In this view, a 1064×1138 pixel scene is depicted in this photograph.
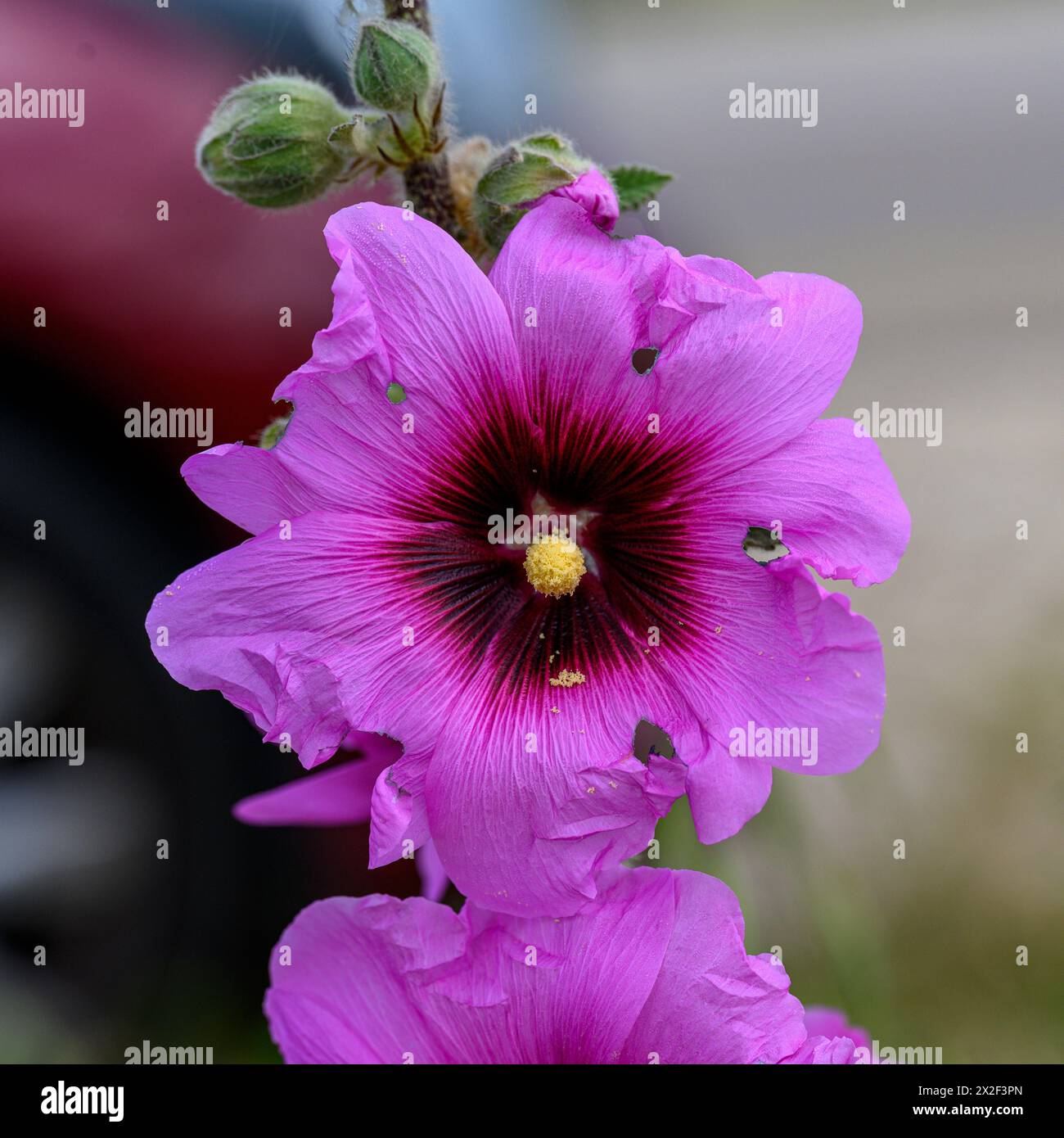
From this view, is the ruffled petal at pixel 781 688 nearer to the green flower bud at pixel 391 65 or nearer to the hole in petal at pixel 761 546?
the hole in petal at pixel 761 546

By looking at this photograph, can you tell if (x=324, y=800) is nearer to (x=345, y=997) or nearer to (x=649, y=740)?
(x=345, y=997)

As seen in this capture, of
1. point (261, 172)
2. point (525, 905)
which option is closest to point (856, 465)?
point (525, 905)

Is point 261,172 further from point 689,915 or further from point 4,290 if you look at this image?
point 4,290

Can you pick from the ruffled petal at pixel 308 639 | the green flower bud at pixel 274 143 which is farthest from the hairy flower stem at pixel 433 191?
the ruffled petal at pixel 308 639

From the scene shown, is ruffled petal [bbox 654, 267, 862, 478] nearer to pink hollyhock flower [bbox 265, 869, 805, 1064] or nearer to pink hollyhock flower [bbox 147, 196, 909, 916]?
pink hollyhock flower [bbox 147, 196, 909, 916]

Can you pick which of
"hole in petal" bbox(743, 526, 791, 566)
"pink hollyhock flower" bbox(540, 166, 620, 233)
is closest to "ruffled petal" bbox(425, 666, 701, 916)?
"hole in petal" bbox(743, 526, 791, 566)

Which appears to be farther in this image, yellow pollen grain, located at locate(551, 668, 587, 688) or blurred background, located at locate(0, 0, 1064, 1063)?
blurred background, located at locate(0, 0, 1064, 1063)

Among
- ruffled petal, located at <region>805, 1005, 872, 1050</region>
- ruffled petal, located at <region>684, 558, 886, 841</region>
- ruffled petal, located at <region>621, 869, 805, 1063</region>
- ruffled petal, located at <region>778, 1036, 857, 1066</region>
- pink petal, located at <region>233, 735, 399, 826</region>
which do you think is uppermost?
ruffled petal, located at <region>684, 558, 886, 841</region>
